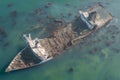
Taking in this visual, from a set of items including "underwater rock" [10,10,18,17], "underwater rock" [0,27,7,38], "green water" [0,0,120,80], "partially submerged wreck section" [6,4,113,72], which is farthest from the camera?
"underwater rock" [10,10,18,17]

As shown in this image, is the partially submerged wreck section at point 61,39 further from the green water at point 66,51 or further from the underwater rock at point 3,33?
the underwater rock at point 3,33

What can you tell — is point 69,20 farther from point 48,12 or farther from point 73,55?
point 73,55

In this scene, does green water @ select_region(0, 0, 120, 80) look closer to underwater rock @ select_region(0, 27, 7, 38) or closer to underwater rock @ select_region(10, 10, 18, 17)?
underwater rock @ select_region(10, 10, 18, 17)

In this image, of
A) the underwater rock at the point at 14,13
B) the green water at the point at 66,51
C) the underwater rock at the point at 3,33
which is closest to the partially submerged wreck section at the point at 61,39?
the green water at the point at 66,51

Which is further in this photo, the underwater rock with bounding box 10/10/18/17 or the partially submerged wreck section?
the underwater rock with bounding box 10/10/18/17

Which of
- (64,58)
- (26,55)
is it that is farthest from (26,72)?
(64,58)

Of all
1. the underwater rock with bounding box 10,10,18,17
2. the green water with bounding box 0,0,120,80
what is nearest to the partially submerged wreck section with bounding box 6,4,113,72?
the green water with bounding box 0,0,120,80
